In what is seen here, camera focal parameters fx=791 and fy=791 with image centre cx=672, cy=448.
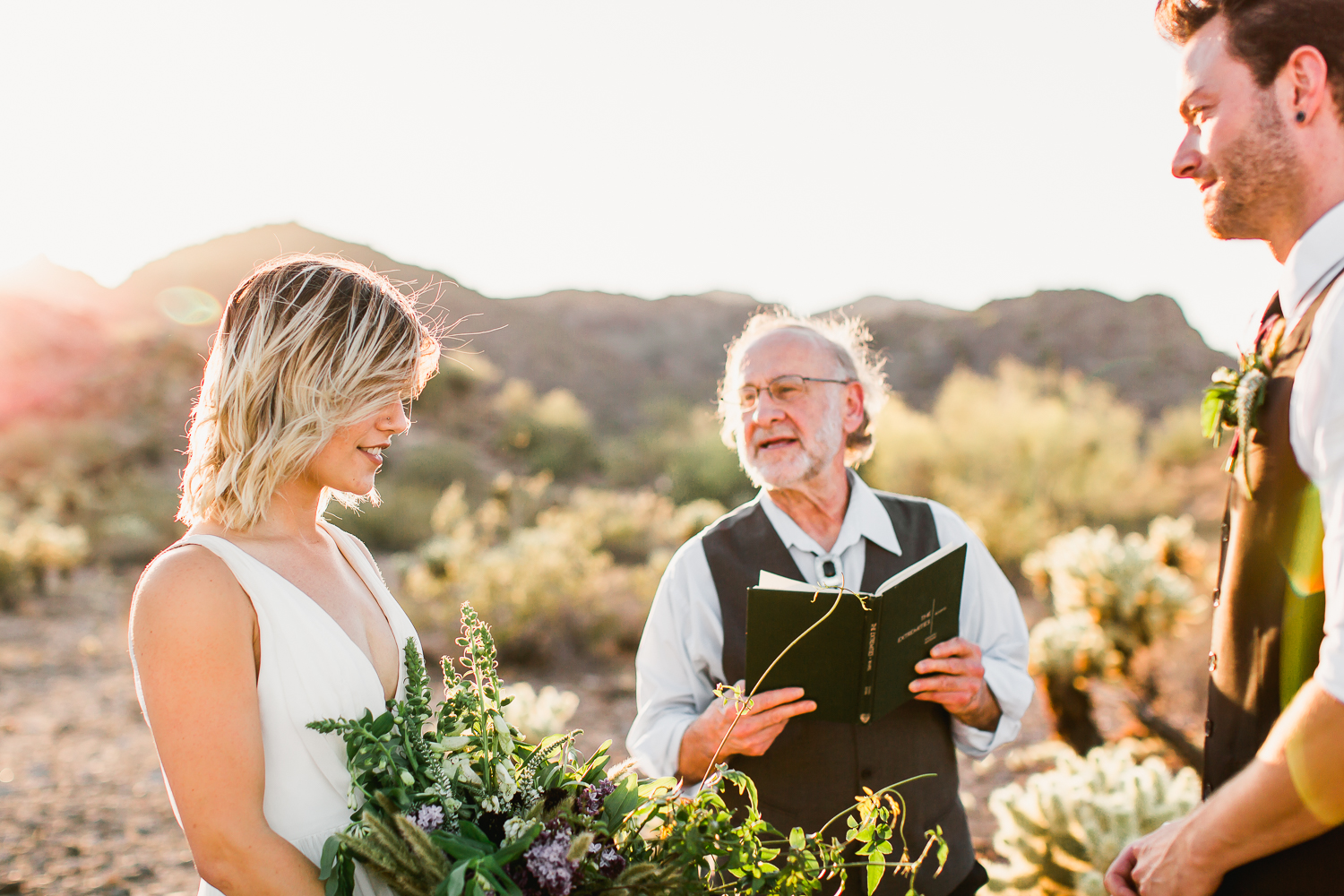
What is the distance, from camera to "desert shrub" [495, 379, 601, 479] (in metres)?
22.2

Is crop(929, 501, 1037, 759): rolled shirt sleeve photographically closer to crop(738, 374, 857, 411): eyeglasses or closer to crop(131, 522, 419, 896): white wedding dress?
crop(738, 374, 857, 411): eyeglasses

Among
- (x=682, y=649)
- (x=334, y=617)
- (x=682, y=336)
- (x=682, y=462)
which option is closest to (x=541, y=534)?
(x=682, y=649)

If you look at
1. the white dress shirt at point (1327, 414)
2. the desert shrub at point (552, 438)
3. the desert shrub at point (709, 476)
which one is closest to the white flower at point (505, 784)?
the white dress shirt at point (1327, 414)

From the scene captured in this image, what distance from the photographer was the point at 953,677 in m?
2.11

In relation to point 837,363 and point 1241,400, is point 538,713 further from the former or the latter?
point 1241,400

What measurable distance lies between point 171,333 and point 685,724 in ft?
93.1

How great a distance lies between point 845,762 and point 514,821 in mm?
1223

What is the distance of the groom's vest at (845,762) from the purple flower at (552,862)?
113 cm

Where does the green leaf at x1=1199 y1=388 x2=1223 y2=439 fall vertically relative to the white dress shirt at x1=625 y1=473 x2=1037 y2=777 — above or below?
above

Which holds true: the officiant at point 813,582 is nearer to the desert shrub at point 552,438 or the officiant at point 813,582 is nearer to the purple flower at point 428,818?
the purple flower at point 428,818

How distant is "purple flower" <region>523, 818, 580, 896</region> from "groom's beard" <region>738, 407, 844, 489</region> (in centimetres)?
142

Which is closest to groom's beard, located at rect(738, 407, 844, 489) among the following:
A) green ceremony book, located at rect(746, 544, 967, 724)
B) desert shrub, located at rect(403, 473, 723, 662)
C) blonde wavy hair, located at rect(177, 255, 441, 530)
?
green ceremony book, located at rect(746, 544, 967, 724)

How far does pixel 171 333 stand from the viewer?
25234 mm

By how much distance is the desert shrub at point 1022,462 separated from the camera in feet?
45.8
